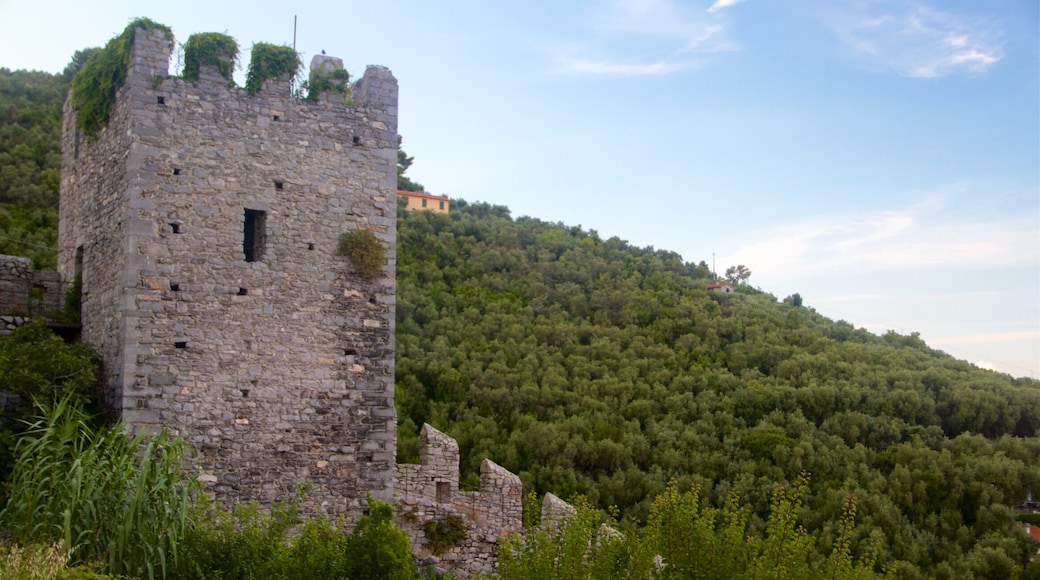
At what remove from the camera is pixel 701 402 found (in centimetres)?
2555

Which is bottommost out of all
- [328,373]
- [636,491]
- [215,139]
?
[636,491]

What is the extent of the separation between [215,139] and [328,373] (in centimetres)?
290

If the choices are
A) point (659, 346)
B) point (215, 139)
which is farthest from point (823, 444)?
point (215, 139)

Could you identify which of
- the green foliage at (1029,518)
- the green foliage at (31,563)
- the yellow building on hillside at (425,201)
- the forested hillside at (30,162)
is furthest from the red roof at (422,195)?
the green foliage at (31,563)

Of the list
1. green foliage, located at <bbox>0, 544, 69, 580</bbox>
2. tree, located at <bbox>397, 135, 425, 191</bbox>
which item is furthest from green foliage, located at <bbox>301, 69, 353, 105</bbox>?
tree, located at <bbox>397, 135, 425, 191</bbox>

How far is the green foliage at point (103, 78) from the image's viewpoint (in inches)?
422

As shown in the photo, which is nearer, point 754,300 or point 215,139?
point 215,139

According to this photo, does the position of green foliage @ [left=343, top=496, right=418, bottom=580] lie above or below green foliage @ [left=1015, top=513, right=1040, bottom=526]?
above

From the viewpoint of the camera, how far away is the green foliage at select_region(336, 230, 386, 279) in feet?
37.1

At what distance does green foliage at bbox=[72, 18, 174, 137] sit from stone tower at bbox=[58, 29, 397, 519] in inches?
6.2

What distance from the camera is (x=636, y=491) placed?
21.1 m

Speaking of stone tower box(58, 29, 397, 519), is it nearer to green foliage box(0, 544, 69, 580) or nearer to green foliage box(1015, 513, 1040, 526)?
green foliage box(0, 544, 69, 580)

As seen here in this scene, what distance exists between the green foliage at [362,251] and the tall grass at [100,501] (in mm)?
2995

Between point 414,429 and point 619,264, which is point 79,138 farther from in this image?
point 619,264
